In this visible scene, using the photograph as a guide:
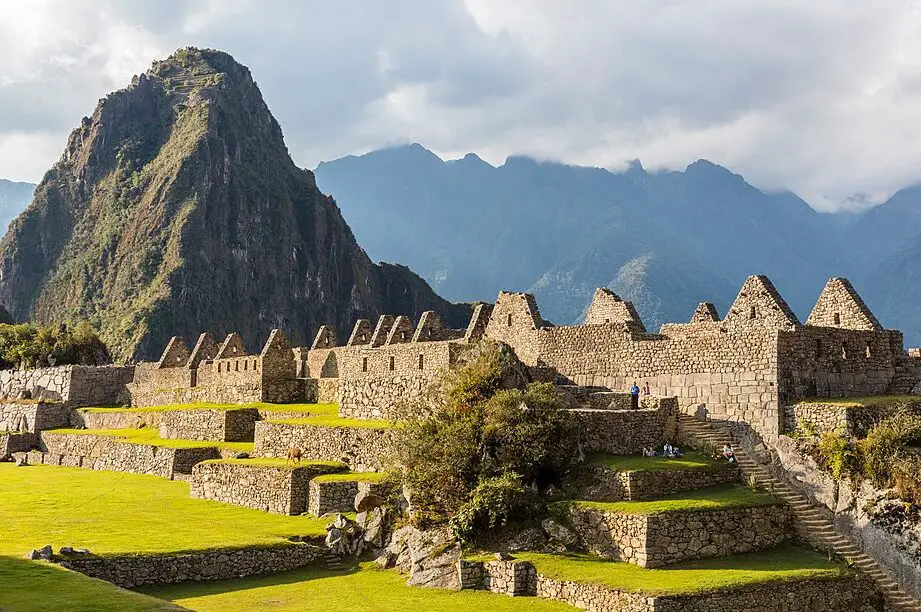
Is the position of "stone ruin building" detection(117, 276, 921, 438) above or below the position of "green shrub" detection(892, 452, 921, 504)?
above

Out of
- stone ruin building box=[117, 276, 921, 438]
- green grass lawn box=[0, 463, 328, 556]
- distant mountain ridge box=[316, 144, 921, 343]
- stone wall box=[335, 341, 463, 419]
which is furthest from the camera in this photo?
distant mountain ridge box=[316, 144, 921, 343]

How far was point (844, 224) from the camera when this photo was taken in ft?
354

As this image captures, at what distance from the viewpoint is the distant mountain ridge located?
89.8 m

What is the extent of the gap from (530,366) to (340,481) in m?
7.69

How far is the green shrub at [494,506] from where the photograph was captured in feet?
64.6

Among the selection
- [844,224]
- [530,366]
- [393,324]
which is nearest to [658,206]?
[844,224]

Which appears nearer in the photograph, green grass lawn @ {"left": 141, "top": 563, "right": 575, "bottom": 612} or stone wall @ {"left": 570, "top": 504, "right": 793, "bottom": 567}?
green grass lawn @ {"left": 141, "top": 563, "right": 575, "bottom": 612}

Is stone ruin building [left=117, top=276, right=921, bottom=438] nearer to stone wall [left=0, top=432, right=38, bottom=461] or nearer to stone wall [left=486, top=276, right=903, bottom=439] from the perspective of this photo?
stone wall [left=486, top=276, right=903, bottom=439]

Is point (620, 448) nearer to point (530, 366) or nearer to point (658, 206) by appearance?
point (530, 366)

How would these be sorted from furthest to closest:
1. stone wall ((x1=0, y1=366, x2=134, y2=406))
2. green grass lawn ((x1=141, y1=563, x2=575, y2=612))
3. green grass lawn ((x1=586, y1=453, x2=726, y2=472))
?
stone wall ((x1=0, y1=366, x2=134, y2=406)) < green grass lawn ((x1=586, y1=453, x2=726, y2=472)) < green grass lawn ((x1=141, y1=563, x2=575, y2=612))

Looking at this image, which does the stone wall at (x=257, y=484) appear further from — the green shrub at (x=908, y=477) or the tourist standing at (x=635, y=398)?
the green shrub at (x=908, y=477)

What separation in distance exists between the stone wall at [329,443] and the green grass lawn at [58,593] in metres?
9.08

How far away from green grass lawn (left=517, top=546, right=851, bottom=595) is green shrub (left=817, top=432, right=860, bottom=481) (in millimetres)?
2025

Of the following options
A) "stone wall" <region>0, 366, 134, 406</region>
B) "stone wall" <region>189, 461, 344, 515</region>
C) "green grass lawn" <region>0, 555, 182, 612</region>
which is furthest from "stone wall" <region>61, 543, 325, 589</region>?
"stone wall" <region>0, 366, 134, 406</region>
